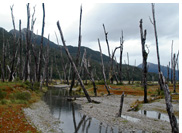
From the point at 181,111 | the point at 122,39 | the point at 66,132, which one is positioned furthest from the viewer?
the point at 122,39

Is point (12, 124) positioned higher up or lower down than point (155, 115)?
higher up

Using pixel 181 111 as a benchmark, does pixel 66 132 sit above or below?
below

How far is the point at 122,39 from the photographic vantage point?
1483 inches

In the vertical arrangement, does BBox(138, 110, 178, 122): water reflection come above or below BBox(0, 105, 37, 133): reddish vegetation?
A: below

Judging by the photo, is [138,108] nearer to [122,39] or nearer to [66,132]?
[66,132]

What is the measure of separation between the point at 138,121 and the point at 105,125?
2.49m

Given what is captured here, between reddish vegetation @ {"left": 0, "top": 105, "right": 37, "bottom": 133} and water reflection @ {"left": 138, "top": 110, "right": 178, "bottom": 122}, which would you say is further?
water reflection @ {"left": 138, "top": 110, "right": 178, "bottom": 122}

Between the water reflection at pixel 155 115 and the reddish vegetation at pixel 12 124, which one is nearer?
the reddish vegetation at pixel 12 124

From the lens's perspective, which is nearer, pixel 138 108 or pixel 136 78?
pixel 138 108

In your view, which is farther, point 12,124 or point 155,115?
point 155,115

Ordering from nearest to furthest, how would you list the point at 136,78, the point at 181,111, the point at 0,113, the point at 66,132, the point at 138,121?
the point at 181,111 < the point at 66,132 < the point at 0,113 < the point at 138,121 < the point at 136,78

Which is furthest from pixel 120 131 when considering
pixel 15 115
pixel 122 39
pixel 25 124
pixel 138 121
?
pixel 122 39

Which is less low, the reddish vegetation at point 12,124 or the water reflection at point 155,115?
the reddish vegetation at point 12,124

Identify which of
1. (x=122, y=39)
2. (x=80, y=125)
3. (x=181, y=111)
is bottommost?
(x=80, y=125)
